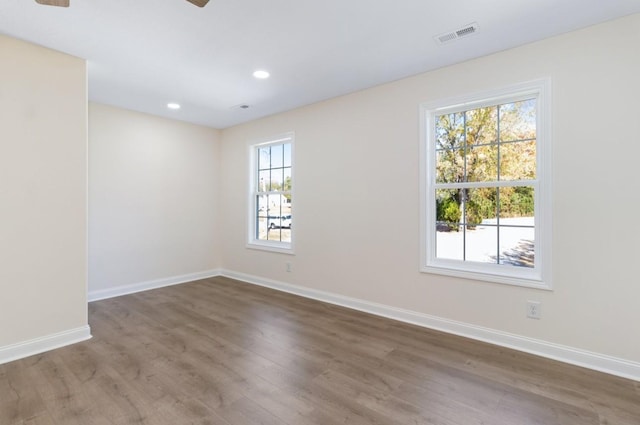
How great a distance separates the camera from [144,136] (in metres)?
4.67

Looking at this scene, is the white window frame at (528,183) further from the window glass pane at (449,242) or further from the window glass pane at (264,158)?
the window glass pane at (264,158)

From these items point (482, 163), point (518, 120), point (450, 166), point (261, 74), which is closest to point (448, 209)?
point (450, 166)

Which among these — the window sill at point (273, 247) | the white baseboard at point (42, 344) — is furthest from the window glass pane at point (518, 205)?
the white baseboard at point (42, 344)

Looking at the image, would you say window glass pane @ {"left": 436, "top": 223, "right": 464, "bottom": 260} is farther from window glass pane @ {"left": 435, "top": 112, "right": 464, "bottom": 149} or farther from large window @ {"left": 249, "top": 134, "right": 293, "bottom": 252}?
large window @ {"left": 249, "top": 134, "right": 293, "bottom": 252}

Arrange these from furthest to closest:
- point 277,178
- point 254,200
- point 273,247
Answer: point 254,200
point 277,178
point 273,247

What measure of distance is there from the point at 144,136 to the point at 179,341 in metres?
3.18

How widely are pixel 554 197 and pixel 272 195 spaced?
3690 mm

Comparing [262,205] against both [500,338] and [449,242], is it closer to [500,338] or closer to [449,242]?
[449,242]

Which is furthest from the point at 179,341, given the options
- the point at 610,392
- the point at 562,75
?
the point at 562,75

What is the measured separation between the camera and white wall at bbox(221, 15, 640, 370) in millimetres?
2348

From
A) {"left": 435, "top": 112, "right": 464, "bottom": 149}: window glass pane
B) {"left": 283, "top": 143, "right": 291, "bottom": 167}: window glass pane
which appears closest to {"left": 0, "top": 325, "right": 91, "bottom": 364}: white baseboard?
{"left": 283, "top": 143, "right": 291, "bottom": 167}: window glass pane

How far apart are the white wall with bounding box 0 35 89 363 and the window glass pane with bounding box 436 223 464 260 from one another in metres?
3.51

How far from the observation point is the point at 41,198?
2754 millimetres

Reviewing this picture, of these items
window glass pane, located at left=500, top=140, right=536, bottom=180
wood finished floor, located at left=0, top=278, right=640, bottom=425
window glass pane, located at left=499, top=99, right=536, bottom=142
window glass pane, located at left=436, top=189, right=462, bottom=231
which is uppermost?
window glass pane, located at left=499, top=99, right=536, bottom=142
